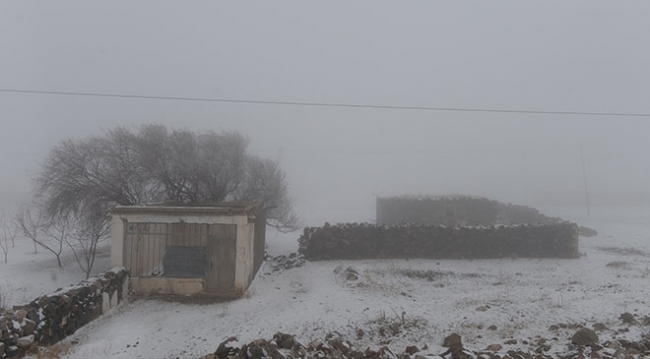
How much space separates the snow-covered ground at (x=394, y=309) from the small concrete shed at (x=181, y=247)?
803mm

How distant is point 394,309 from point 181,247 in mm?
6742

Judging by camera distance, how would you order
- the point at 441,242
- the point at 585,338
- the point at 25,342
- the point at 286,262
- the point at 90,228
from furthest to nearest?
the point at 90,228 < the point at 441,242 < the point at 286,262 < the point at 585,338 < the point at 25,342

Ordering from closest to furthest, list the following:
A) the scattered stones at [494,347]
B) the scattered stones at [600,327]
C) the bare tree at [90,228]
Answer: the scattered stones at [494,347], the scattered stones at [600,327], the bare tree at [90,228]

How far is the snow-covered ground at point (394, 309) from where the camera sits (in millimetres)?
8766

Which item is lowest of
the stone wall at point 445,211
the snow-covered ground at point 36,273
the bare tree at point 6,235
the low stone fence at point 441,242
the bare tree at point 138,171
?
the snow-covered ground at point 36,273

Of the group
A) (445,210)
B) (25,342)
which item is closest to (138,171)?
(25,342)

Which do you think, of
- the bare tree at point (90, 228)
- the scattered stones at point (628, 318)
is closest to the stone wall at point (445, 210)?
the bare tree at point (90, 228)

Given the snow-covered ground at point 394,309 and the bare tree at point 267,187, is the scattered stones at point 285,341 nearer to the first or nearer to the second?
the snow-covered ground at point 394,309

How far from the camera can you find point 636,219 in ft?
128

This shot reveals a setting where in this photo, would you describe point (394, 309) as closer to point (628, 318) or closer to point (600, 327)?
point (600, 327)

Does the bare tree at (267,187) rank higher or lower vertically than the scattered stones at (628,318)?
higher

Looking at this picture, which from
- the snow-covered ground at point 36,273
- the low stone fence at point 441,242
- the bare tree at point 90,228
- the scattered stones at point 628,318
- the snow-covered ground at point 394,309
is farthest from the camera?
the bare tree at point 90,228

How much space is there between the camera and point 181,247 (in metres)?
12.9

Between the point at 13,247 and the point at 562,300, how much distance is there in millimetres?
33188
